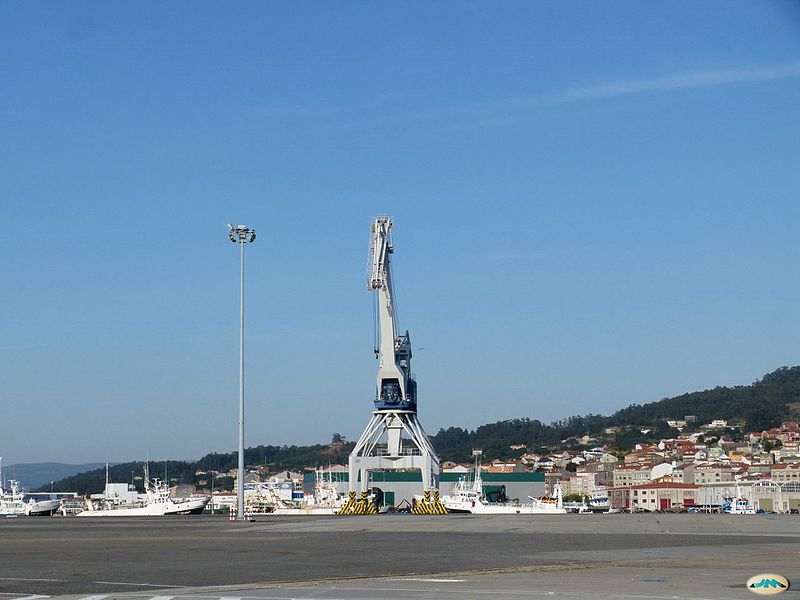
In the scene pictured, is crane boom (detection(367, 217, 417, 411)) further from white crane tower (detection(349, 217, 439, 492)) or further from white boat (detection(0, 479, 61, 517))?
white boat (detection(0, 479, 61, 517))

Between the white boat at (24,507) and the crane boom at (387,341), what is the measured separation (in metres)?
33.8

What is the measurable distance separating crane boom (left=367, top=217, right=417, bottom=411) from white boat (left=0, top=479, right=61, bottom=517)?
33838mm

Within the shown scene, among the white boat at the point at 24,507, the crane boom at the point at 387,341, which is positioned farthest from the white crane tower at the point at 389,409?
the white boat at the point at 24,507

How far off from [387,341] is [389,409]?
183 inches

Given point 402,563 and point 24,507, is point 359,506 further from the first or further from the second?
point 24,507

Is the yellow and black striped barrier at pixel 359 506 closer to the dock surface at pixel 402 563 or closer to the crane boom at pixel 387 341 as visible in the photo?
the crane boom at pixel 387 341

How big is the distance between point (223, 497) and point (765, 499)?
2852 inches

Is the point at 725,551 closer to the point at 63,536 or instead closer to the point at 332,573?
the point at 332,573

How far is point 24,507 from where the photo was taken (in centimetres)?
10675

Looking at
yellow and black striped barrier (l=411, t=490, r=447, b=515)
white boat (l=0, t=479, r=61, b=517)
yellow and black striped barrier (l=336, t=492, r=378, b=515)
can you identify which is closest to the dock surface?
yellow and black striped barrier (l=411, t=490, r=447, b=515)

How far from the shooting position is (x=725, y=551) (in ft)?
72.8

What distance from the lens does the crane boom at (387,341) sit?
7356cm

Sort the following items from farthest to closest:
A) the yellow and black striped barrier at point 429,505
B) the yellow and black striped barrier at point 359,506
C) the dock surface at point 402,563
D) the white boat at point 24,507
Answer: the white boat at point 24,507 < the yellow and black striped barrier at point 359,506 < the yellow and black striped barrier at point 429,505 < the dock surface at point 402,563

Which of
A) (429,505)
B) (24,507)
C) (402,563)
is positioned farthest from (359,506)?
(24,507)
